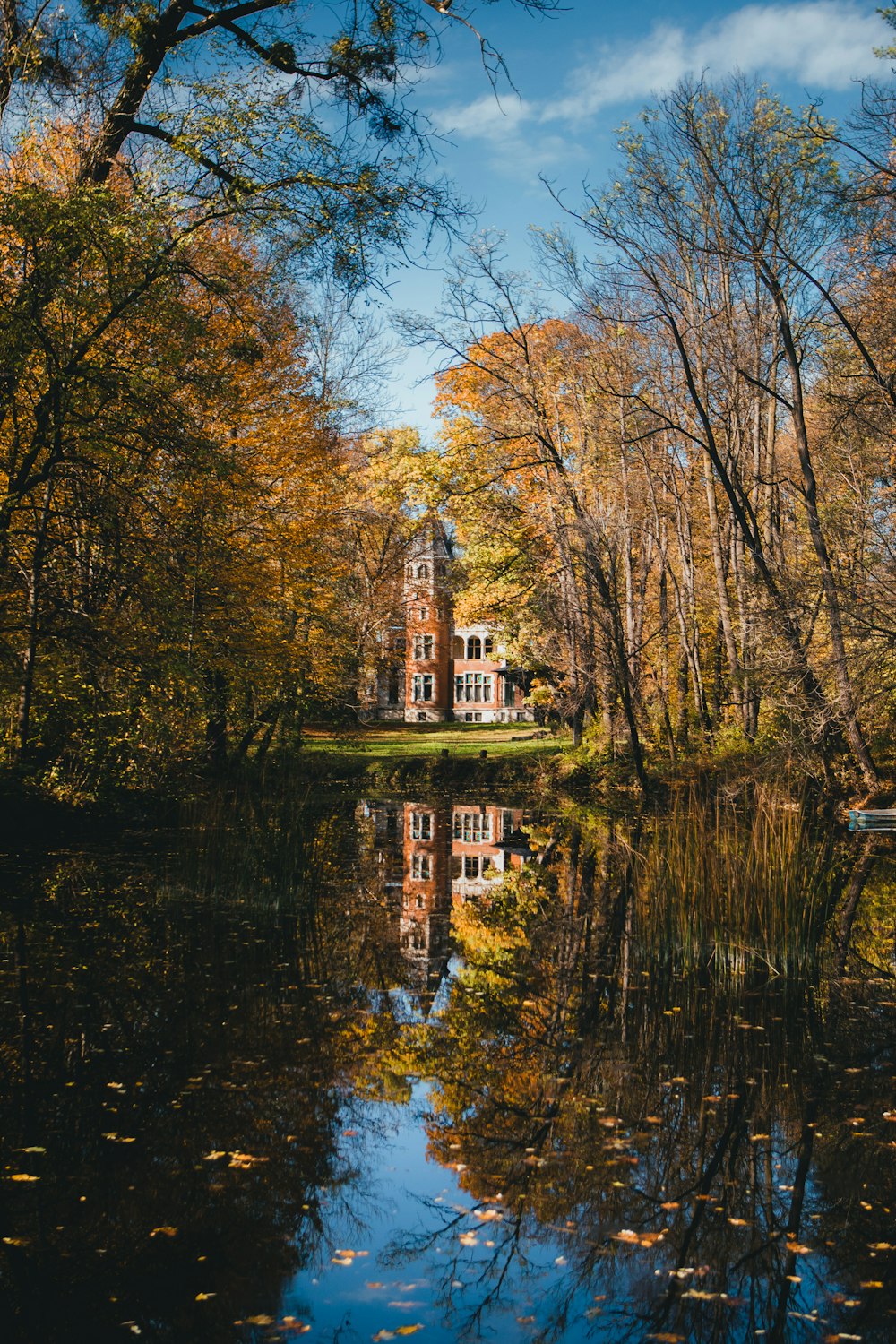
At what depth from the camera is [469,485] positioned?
69.2ft

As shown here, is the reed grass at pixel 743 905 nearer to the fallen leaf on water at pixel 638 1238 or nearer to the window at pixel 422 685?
the fallen leaf on water at pixel 638 1238

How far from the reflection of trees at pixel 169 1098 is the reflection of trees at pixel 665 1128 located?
608 mm

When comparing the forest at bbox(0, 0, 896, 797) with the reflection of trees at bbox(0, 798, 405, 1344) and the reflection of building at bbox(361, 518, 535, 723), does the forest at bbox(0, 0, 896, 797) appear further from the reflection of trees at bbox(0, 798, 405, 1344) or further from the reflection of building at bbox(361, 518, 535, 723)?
the reflection of building at bbox(361, 518, 535, 723)

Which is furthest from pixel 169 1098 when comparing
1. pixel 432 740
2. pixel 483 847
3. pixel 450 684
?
pixel 450 684

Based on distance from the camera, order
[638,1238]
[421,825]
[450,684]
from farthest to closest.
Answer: [450,684]
[421,825]
[638,1238]

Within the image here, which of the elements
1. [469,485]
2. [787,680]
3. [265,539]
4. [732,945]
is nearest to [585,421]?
[469,485]

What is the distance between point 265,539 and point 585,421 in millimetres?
7004

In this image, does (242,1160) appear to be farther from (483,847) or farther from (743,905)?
(483,847)

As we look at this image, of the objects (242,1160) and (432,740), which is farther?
(432,740)

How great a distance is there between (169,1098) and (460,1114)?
1287 millimetres

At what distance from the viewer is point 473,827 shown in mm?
15922

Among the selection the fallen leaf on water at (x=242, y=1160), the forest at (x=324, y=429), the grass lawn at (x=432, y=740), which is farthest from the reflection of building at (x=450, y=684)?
the fallen leaf on water at (x=242, y=1160)

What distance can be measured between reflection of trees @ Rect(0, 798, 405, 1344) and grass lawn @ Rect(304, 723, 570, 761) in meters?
15.5

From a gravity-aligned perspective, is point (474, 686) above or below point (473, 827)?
above
